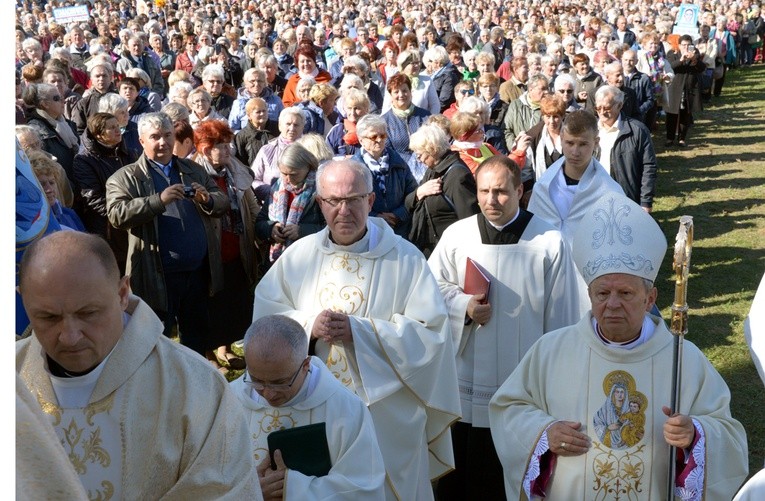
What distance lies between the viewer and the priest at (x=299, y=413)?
331 centimetres

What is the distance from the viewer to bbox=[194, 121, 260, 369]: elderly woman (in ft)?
22.4

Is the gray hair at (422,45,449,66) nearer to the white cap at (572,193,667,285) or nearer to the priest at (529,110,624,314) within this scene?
the priest at (529,110,624,314)

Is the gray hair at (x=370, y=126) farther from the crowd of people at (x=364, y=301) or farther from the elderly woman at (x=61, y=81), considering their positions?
the elderly woman at (x=61, y=81)

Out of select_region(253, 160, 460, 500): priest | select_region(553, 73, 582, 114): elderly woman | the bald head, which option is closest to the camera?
the bald head

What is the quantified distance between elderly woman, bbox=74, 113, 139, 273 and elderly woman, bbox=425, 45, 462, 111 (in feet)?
18.9

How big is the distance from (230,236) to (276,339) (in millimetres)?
3656

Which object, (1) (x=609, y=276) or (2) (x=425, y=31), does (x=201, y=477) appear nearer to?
(1) (x=609, y=276)

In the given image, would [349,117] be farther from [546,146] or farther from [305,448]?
[305,448]

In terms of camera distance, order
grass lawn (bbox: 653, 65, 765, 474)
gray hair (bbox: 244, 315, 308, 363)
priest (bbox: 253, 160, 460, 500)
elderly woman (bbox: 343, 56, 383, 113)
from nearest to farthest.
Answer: gray hair (bbox: 244, 315, 308, 363)
priest (bbox: 253, 160, 460, 500)
grass lawn (bbox: 653, 65, 765, 474)
elderly woman (bbox: 343, 56, 383, 113)

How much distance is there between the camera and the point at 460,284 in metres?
5.30

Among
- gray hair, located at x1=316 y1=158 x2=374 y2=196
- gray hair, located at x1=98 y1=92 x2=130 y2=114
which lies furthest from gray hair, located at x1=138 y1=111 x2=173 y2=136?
gray hair, located at x1=316 y1=158 x2=374 y2=196

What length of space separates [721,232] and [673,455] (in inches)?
324

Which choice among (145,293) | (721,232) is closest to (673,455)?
(145,293)

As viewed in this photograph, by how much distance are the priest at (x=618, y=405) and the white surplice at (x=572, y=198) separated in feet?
7.36
